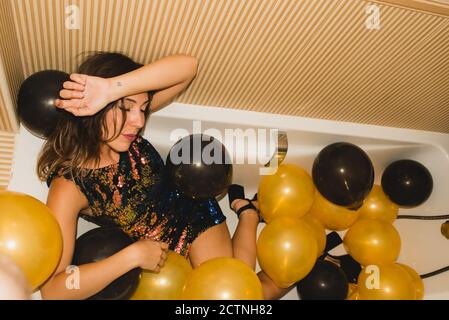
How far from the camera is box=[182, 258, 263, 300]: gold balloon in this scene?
113 cm

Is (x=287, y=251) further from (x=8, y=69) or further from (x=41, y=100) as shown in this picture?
(x=8, y=69)

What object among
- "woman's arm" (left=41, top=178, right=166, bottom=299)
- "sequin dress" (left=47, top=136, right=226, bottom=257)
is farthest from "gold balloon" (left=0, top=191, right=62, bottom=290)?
"sequin dress" (left=47, top=136, right=226, bottom=257)

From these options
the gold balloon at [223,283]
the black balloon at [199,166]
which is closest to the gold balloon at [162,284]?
the gold balloon at [223,283]

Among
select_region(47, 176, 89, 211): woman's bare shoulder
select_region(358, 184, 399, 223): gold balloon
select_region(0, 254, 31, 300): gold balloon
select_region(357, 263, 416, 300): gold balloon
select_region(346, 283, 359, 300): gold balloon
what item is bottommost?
select_region(346, 283, 359, 300): gold balloon

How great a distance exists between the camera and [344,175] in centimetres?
162

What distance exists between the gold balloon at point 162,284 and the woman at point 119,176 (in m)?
0.04

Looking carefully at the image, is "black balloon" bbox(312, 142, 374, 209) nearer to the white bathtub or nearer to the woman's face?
the white bathtub

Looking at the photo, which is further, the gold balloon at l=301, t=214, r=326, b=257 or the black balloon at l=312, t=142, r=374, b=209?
the gold balloon at l=301, t=214, r=326, b=257

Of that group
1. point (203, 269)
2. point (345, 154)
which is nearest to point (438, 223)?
point (345, 154)

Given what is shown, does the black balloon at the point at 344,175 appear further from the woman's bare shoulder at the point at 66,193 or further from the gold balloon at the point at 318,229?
the woman's bare shoulder at the point at 66,193

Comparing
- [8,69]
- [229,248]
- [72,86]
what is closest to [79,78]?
[72,86]

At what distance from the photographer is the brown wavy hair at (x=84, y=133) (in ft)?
4.36

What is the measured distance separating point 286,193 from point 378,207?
609 millimetres

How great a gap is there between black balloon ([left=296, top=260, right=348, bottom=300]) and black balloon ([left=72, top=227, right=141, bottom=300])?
0.75 meters
